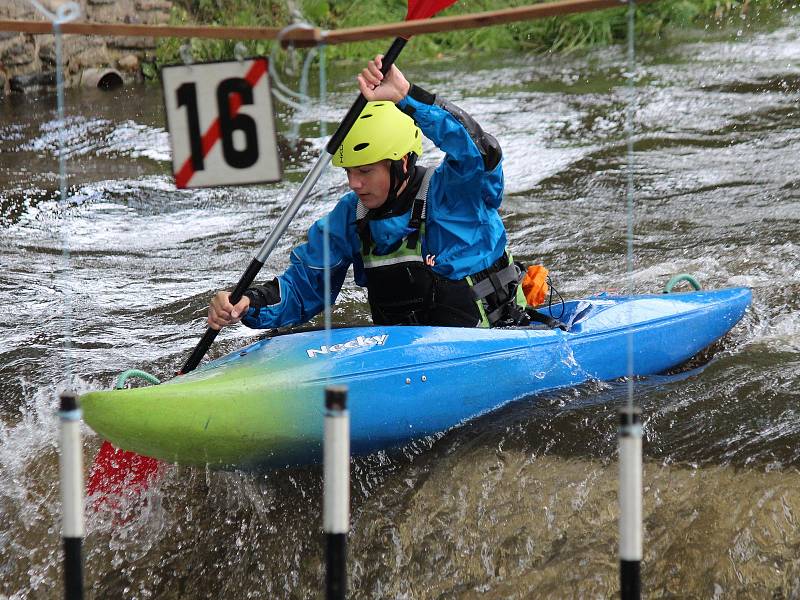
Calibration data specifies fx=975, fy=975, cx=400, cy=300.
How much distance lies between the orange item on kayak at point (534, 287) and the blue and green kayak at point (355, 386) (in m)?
0.15

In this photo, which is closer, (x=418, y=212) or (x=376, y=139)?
(x=376, y=139)

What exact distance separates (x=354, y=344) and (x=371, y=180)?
57 cm

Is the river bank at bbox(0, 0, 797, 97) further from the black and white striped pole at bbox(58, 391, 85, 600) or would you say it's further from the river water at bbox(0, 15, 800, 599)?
the black and white striped pole at bbox(58, 391, 85, 600)

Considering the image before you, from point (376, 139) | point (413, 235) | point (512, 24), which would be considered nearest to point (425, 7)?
point (376, 139)

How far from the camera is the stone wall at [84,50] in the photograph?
30.4 feet

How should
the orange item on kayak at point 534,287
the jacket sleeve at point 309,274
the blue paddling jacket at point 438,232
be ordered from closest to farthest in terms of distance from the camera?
1. the blue paddling jacket at point 438,232
2. the jacket sleeve at point 309,274
3. the orange item on kayak at point 534,287

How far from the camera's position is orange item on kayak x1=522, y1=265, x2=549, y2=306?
380 cm

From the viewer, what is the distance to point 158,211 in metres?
6.83

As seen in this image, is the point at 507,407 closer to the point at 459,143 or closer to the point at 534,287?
the point at 534,287

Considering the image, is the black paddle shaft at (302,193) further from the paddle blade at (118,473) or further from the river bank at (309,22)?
the river bank at (309,22)

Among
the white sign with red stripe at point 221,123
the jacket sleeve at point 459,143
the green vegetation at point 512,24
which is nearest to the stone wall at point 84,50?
the green vegetation at point 512,24

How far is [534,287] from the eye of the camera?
380cm

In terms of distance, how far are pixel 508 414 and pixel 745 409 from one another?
870mm

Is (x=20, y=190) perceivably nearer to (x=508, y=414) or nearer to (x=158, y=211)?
(x=158, y=211)
